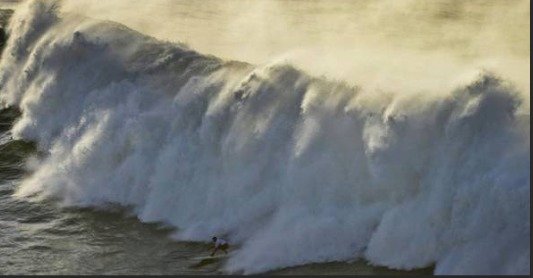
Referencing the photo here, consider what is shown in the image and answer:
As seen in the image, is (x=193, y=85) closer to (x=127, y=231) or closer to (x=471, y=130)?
(x=127, y=231)

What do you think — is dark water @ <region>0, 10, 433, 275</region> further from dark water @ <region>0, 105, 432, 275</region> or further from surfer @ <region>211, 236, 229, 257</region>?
surfer @ <region>211, 236, 229, 257</region>

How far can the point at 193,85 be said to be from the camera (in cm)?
2498

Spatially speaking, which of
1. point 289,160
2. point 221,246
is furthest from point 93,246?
point 289,160

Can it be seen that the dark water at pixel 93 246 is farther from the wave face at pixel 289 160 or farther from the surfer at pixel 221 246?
the wave face at pixel 289 160

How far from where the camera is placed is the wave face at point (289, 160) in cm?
1783

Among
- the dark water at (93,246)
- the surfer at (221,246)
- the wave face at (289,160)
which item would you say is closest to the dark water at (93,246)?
the dark water at (93,246)

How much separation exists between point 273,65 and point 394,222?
5.67m

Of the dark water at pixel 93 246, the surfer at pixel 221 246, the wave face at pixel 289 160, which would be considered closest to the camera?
the wave face at pixel 289 160

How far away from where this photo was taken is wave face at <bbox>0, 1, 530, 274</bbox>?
58.5ft

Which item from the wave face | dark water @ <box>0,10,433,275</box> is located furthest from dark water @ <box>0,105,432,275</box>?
the wave face

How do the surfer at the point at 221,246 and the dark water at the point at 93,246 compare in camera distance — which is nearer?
the dark water at the point at 93,246

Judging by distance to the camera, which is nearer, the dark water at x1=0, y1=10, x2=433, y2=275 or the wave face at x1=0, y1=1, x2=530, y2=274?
the wave face at x1=0, y1=1, x2=530, y2=274

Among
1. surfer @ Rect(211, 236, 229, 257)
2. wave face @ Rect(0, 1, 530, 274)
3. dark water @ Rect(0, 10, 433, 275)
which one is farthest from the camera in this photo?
surfer @ Rect(211, 236, 229, 257)

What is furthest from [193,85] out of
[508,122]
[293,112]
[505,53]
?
[508,122]
